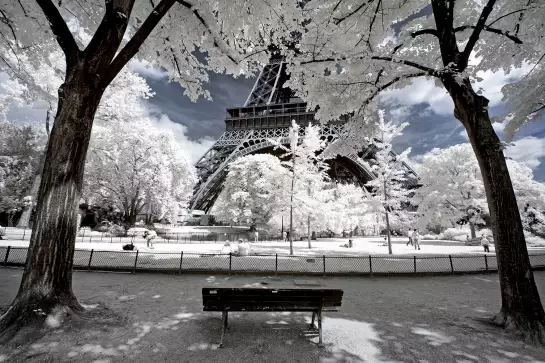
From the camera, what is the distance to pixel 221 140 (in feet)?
129

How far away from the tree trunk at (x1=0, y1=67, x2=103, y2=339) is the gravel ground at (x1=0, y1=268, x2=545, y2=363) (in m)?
0.57

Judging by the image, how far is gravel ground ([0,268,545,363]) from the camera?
12.4 feet

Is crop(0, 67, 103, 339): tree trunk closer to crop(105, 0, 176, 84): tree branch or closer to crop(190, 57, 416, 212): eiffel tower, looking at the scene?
crop(105, 0, 176, 84): tree branch

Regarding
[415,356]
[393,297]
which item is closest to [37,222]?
[415,356]

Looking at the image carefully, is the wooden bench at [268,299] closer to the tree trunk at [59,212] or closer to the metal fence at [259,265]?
the tree trunk at [59,212]

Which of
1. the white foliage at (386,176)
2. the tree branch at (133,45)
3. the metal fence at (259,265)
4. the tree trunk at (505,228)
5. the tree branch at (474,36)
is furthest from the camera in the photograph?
the white foliage at (386,176)

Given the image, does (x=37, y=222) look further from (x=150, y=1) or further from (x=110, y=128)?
(x=110, y=128)

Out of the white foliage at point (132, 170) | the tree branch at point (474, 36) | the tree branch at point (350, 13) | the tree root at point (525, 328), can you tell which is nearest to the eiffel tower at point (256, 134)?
the white foliage at point (132, 170)

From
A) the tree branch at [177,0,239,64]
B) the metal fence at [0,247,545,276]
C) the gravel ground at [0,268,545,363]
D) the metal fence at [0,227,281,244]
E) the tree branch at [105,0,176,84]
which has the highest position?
the tree branch at [177,0,239,64]

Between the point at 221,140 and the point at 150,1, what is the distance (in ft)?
108

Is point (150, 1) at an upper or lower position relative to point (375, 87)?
upper

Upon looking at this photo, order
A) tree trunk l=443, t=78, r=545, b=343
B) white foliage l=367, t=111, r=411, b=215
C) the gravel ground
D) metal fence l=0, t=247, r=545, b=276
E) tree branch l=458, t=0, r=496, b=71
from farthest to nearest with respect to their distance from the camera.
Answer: white foliage l=367, t=111, r=411, b=215 → metal fence l=0, t=247, r=545, b=276 → tree branch l=458, t=0, r=496, b=71 → tree trunk l=443, t=78, r=545, b=343 → the gravel ground

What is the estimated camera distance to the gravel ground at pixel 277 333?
3793mm

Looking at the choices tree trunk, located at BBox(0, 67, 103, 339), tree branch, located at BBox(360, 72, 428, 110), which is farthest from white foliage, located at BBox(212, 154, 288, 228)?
tree trunk, located at BBox(0, 67, 103, 339)
